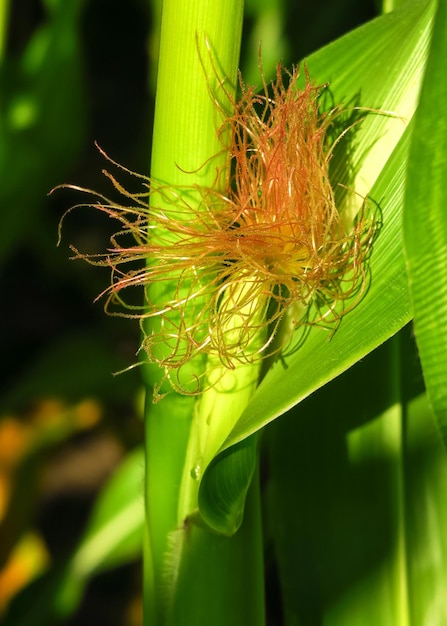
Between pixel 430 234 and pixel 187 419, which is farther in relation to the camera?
pixel 187 419

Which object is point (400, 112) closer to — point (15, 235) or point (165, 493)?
point (165, 493)

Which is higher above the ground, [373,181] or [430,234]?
[373,181]

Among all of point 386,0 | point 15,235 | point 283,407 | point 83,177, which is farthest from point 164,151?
point 83,177

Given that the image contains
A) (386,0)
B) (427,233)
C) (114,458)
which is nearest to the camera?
(427,233)

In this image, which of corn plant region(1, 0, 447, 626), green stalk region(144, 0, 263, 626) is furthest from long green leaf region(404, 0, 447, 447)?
green stalk region(144, 0, 263, 626)

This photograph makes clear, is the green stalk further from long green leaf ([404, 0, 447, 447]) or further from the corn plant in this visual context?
long green leaf ([404, 0, 447, 447])
